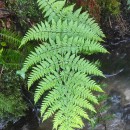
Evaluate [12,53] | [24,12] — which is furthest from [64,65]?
[24,12]

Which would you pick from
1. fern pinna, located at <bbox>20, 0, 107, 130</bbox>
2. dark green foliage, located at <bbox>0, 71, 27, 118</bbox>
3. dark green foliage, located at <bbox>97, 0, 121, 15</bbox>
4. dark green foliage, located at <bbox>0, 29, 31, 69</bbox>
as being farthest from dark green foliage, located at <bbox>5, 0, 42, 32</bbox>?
dark green foliage, located at <bbox>97, 0, 121, 15</bbox>

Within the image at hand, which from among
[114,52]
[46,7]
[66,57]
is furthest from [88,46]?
[114,52]

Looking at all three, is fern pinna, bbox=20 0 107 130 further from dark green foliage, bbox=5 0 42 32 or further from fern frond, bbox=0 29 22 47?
dark green foliage, bbox=5 0 42 32

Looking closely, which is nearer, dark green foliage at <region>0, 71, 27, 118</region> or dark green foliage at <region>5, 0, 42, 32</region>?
dark green foliage at <region>0, 71, 27, 118</region>

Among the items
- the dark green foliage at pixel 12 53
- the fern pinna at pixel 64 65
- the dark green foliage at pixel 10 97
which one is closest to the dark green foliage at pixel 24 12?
the dark green foliage at pixel 12 53

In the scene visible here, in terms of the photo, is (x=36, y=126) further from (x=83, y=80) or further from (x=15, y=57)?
(x=83, y=80)

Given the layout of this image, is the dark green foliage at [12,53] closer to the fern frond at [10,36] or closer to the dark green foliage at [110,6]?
the fern frond at [10,36]
